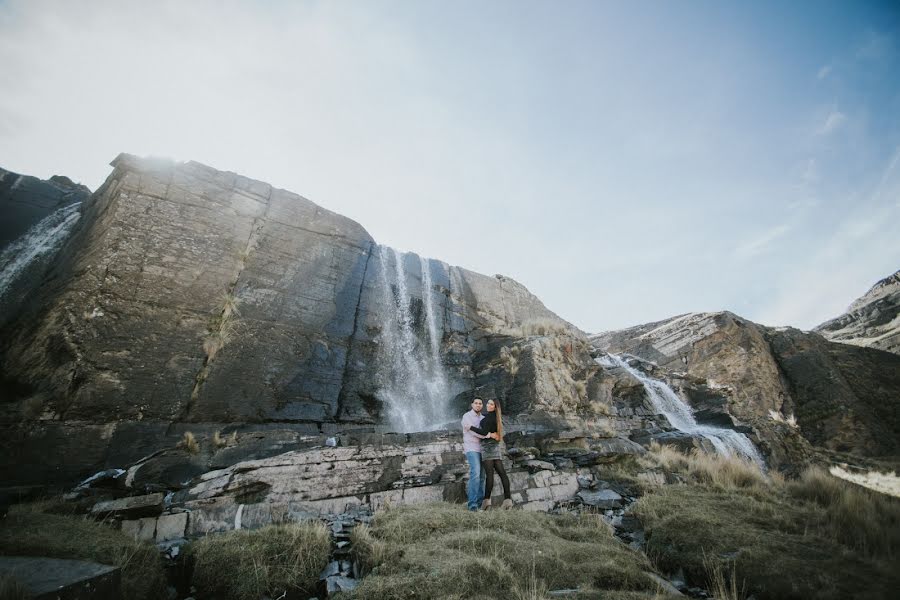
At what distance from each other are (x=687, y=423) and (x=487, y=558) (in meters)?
15.8

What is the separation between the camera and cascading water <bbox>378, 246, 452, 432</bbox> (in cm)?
1160

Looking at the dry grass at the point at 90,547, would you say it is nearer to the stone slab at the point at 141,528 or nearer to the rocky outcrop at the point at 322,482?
the stone slab at the point at 141,528

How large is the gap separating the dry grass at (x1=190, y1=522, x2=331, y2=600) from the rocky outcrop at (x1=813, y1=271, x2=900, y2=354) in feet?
125

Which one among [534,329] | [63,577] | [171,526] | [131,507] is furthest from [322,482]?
[534,329]

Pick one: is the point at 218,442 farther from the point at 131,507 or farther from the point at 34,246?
the point at 34,246

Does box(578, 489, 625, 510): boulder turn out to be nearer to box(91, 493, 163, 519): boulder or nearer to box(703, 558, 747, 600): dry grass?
box(703, 558, 747, 600): dry grass

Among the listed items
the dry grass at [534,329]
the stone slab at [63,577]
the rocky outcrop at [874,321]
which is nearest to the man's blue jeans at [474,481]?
the stone slab at [63,577]

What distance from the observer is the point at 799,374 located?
953 inches

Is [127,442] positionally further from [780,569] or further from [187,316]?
[780,569]

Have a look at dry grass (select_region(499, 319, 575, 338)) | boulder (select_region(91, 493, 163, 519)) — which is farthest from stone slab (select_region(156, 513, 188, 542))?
dry grass (select_region(499, 319, 575, 338))

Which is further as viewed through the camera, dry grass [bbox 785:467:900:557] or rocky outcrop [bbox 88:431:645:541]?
rocky outcrop [bbox 88:431:645:541]

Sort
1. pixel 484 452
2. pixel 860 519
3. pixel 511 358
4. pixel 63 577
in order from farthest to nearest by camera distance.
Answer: pixel 511 358 → pixel 484 452 → pixel 860 519 → pixel 63 577

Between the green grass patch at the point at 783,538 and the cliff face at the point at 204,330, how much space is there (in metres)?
5.26

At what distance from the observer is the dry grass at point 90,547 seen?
3371mm
